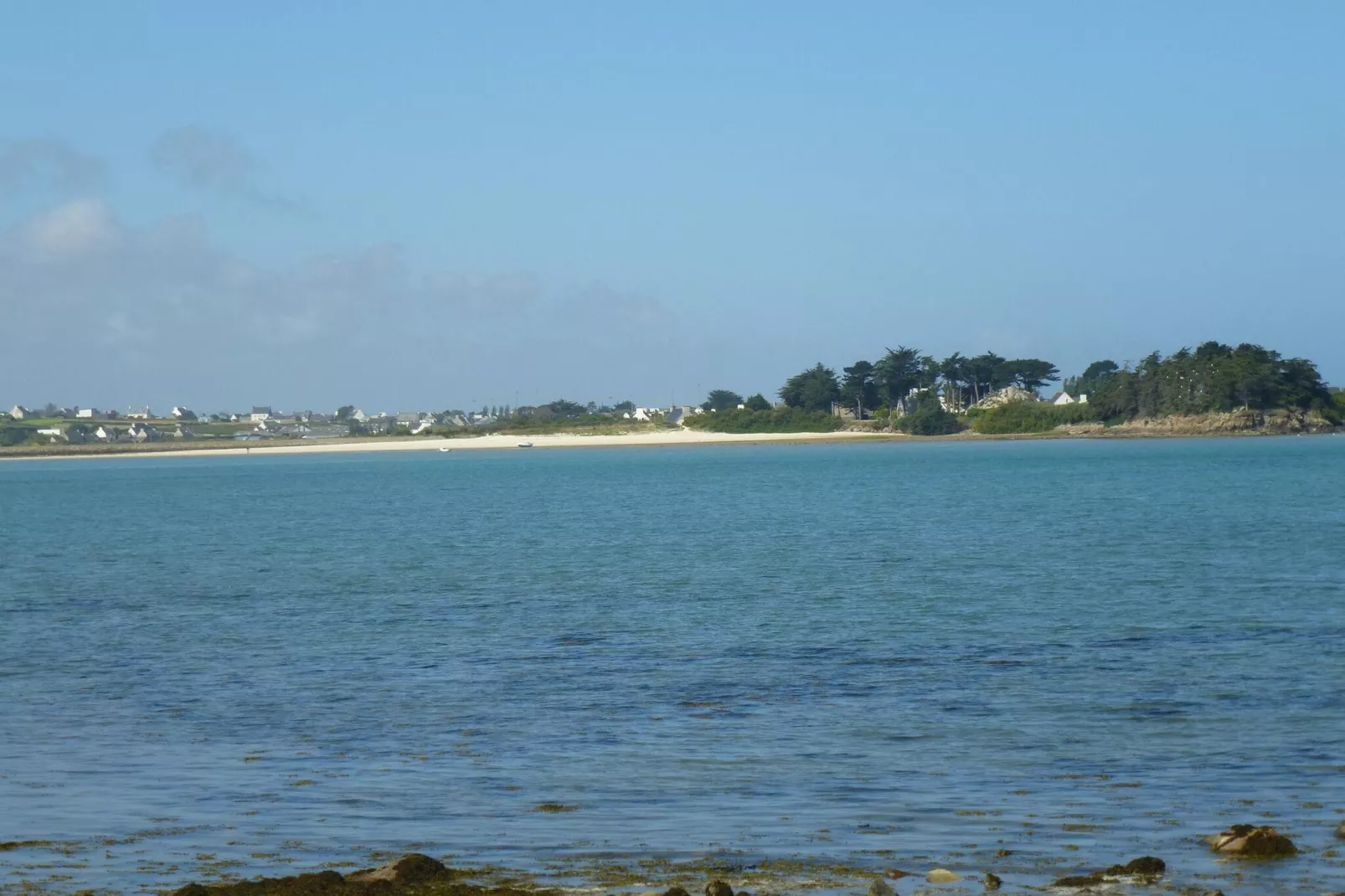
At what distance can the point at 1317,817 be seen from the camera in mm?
10727

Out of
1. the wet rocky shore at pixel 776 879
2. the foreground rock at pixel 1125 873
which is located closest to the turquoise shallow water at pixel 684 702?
the wet rocky shore at pixel 776 879

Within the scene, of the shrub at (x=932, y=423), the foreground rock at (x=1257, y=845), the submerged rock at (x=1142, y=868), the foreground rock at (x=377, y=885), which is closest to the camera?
the foreground rock at (x=377, y=885)

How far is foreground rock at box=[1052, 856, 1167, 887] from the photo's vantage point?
9.02 metres

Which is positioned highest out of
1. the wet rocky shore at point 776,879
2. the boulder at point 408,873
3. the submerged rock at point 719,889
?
the submerged rock at point 719,889

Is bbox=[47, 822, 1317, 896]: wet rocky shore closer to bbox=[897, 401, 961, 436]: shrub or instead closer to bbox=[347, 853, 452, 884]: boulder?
bbox=[347, 853, 452, 884]: boulder

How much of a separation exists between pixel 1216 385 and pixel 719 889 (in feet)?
539

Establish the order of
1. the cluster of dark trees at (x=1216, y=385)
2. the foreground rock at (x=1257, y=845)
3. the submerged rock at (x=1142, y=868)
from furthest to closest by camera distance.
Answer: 1. the cluster of dark trees at (x=1216, y=385)
2. the foreground rock at (x=1257, y=845)
3. the submerged rock at (x=1142, y=868)

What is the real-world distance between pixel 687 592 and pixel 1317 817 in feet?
61.9

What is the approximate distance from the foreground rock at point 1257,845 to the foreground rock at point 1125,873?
650 mm

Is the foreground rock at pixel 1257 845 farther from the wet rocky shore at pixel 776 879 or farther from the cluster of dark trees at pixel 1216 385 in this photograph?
the cluster of dark trees at pixel 1216 385

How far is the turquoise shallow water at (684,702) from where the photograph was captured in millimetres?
10719

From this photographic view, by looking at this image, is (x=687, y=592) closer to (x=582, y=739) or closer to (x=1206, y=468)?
(x=582, y=739)

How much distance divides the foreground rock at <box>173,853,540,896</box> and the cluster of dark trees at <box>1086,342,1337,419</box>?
16026 centimetres

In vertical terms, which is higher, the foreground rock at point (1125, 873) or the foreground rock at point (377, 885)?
the foreground rock at point (377, 885)
